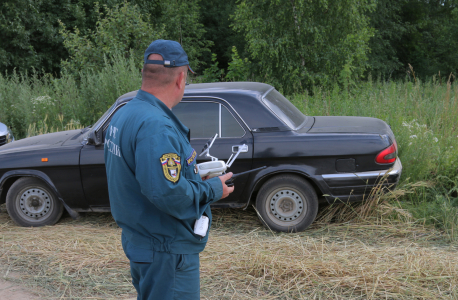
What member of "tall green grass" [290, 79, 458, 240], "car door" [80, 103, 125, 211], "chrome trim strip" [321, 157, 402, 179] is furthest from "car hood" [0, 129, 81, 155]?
"tall green grass" [290, 79, 458, 240]

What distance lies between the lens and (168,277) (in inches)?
80.6

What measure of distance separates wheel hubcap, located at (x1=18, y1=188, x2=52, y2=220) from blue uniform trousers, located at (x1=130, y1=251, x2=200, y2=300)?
392 centimetres

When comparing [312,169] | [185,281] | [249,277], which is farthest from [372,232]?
[185,281]

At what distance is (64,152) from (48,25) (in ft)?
59.2

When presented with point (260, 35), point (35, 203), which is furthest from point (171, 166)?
point (260, 35)

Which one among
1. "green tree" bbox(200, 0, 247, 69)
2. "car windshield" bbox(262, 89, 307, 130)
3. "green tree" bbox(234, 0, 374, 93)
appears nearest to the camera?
"car windshield" bbox(262, 89, 307, 130)

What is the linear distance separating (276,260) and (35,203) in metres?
3.24

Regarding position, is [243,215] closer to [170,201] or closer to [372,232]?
[372,232]

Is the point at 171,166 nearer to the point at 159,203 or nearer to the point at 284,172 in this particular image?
the point at 159,203

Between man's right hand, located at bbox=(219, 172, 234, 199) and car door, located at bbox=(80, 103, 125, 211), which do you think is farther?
car door, located at bbox=(80, 103, 125, 211)

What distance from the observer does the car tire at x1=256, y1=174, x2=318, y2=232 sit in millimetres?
4965

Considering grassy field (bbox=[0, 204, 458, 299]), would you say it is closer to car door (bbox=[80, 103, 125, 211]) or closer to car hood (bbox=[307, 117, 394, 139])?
car door (bbox=[80, 103, 125, 211])

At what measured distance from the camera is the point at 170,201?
190 centimetres

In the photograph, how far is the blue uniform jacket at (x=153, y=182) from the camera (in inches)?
73.8
